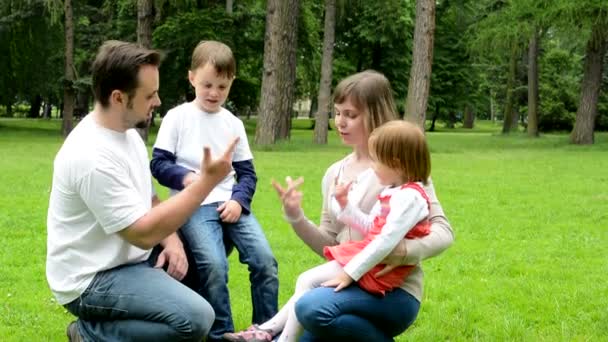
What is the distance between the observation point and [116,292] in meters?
3.43

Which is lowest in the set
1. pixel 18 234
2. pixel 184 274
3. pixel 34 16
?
pixel 18 234

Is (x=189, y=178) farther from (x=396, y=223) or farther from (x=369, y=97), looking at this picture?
(x=396, y=223)

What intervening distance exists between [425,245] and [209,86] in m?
1.56

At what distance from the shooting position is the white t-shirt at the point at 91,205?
3285 millimetres

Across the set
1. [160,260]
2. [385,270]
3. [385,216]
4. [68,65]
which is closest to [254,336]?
[160,260]

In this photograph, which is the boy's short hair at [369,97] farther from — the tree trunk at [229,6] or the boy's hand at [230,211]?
the tree trunk at [229,6]

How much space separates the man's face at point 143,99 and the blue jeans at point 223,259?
0.85 meters

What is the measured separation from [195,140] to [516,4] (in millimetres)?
22393

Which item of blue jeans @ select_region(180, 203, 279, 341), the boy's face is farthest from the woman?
the boy's face

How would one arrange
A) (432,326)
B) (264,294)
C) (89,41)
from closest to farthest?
1. (264,294)
2. (432,326)
3. (89,41)

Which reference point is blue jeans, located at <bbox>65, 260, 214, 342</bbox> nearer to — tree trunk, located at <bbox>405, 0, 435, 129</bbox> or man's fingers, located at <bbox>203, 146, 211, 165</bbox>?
man's fingers, located at <bbox>203, 146, 211, 165</bbox>

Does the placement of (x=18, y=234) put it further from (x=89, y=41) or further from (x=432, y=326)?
(x=89, y=41)

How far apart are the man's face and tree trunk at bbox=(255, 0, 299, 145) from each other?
16.6 metres

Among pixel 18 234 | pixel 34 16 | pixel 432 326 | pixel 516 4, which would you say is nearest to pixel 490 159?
pixel 516 4
